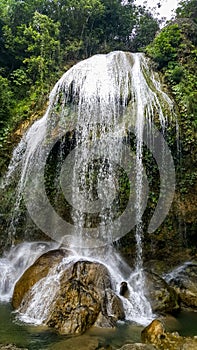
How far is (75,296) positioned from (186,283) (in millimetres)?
3505

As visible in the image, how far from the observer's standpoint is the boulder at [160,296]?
723 centimetres

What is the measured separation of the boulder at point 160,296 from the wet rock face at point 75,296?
2.93ft

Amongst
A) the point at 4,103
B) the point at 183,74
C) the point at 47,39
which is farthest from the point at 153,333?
the point at 47,39

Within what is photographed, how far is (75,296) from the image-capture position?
20.6 ft

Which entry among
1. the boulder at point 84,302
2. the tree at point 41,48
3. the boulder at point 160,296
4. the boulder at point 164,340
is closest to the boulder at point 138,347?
the boulder at point 164,340

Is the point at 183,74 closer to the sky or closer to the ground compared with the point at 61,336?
closer to the sky

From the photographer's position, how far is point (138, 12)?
2086cm

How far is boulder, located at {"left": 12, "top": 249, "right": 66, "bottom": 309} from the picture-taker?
6.98m

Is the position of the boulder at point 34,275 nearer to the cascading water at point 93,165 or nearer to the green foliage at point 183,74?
the cascading water at point 93,165

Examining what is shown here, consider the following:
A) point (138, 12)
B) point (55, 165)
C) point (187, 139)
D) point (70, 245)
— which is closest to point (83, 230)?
point (70, 245)

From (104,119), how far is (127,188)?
2496mm

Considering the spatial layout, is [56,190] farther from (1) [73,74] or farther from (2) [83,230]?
(1) [73,74]

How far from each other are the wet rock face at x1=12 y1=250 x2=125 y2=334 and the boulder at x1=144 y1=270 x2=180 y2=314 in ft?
2.93

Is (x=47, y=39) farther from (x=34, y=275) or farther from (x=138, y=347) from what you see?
(x=138, y=347)
